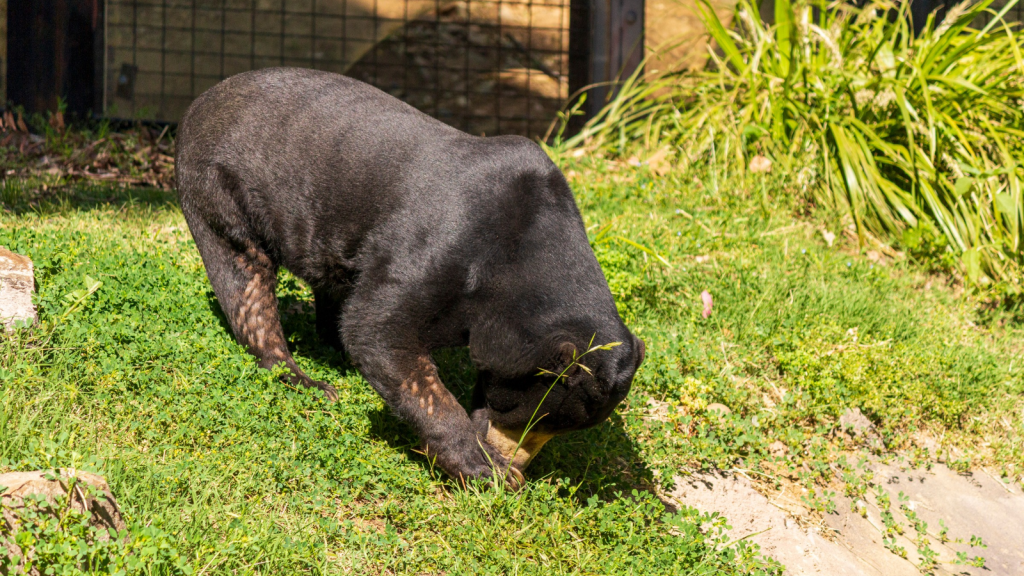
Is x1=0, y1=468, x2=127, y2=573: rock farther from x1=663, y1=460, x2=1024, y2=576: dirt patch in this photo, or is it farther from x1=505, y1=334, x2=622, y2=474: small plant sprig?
x1=663, y1=460, x2=1024, y2=576: dirt patch

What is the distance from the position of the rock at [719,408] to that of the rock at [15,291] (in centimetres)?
298

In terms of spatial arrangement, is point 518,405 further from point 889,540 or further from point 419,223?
point 889,540

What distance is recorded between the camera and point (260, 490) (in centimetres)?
287

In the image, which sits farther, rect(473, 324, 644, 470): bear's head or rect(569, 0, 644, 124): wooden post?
rect(569, 0, 644, 124): wooden post

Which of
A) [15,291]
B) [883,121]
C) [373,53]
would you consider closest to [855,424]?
[883,121]

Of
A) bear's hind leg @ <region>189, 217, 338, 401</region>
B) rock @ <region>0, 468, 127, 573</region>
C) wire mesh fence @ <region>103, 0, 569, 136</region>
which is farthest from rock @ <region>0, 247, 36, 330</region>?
wire mesh fence @ <region>103, 0, 569, 136</region>

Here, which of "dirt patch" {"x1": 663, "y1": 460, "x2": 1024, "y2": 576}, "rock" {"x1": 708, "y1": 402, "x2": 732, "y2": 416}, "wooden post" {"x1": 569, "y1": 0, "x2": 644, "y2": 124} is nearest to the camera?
"dirt patch" {"x1": 663, "y1": 460, "x2": 1024, "y2": 576}

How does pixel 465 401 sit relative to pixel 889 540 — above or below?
above

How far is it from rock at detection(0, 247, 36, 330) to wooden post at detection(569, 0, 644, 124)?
5.02 metres

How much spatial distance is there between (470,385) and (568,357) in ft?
3.69

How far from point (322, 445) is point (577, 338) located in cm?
106

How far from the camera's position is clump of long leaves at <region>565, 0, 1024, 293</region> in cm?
566

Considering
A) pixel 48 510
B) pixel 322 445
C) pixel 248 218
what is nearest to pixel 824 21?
pixel 248 218

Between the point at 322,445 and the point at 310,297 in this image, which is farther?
the point at 310,297
